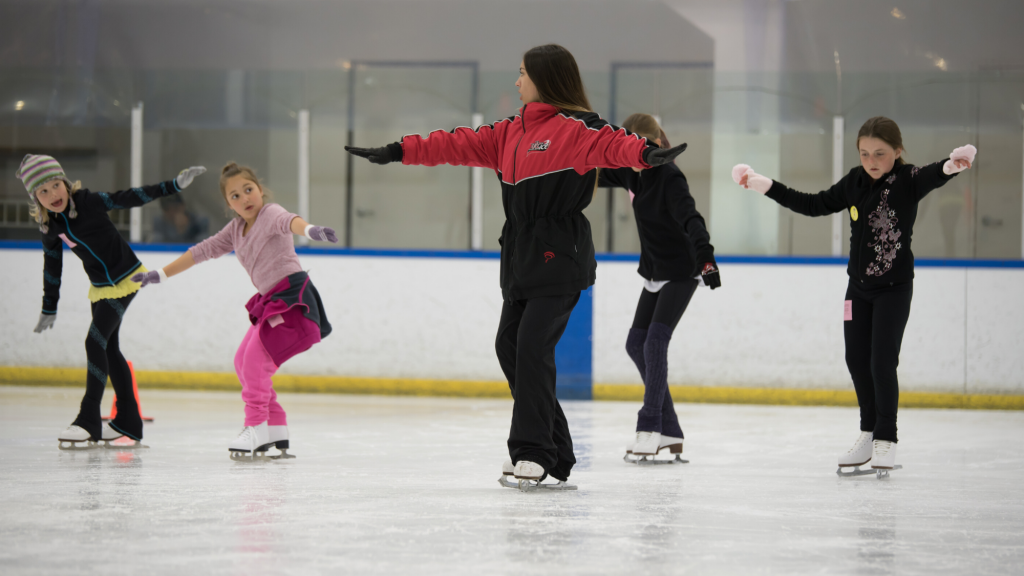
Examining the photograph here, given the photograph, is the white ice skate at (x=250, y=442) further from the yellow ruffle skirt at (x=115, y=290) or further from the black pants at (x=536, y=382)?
the black pants at (x=536, y=382)

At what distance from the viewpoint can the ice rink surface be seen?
208 cm

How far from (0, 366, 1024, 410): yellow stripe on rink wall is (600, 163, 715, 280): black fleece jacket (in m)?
3.06

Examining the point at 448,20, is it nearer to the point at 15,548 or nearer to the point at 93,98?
the point at 93,98

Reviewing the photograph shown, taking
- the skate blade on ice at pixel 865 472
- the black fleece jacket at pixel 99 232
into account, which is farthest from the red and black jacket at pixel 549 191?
the black fleece jacket at pixel 99 232

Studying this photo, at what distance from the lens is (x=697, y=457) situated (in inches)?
158

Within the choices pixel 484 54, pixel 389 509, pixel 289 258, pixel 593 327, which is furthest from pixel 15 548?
pixel 484 54

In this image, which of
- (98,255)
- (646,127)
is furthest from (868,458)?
(98,255)

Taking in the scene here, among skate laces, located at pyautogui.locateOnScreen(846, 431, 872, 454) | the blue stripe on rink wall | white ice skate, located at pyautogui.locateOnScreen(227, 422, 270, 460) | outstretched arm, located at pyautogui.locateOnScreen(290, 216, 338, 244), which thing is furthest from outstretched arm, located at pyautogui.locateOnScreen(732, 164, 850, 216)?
the blue stripe on rink wall

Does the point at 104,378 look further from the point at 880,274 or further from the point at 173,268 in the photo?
the point at 880,274

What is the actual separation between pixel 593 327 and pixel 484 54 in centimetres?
240

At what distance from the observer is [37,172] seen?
402 centimetres

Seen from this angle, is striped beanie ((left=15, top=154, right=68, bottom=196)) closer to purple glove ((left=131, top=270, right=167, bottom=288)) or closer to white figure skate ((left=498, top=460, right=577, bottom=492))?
purple glove ((left=131, top=270, right=167, bottom=288))

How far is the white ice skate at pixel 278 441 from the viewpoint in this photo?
377cm

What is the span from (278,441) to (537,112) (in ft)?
5.50
